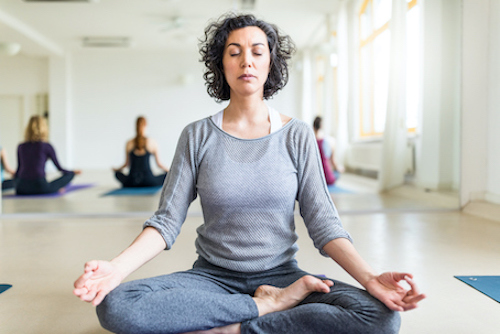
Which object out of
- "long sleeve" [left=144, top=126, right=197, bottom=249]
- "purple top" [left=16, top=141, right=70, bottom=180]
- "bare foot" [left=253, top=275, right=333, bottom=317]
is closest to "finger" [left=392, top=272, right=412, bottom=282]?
"bare foot" [left=253, top=275, right=333, bottom=317]

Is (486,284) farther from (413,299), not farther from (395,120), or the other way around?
(395,120)

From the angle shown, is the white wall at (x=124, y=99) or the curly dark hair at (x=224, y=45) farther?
the white wall at (x=124, y=99)

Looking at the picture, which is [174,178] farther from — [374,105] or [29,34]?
[374,105]

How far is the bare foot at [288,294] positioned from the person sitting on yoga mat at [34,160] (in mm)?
4172

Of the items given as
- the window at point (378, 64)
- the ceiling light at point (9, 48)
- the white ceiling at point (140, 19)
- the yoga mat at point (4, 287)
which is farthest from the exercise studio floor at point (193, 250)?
the white ceiling at point (140, 19)

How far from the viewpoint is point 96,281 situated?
0.95 m

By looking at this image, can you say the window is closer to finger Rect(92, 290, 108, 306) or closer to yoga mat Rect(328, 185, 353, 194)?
yoga mat Rect(328, 185, 353, 194)

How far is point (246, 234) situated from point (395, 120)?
12.9 feet

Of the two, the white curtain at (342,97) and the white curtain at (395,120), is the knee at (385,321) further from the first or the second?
the white curtain at (342,97)

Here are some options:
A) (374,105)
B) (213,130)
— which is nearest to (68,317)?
(213,130)

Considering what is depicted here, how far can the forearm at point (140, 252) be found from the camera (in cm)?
103

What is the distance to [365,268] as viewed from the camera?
1.06 metres

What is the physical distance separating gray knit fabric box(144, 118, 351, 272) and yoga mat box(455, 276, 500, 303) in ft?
2.74

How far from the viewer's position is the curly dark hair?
4.17ft
